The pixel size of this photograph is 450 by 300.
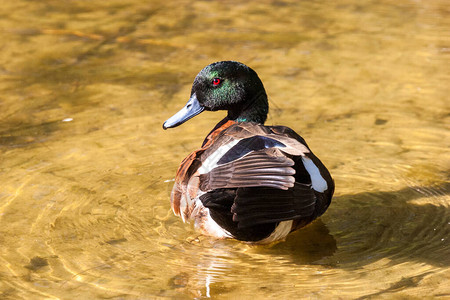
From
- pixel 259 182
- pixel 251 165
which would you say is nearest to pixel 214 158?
pixel 251 165

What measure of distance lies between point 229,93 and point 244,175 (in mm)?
1297

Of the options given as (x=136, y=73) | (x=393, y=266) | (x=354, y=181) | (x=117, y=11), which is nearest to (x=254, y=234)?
(x=393, y=266)

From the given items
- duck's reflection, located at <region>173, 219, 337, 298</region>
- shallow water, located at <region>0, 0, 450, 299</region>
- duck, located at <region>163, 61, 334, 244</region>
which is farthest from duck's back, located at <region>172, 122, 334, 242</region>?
shallow water, located at <region>0, 0, 450, 299</region>

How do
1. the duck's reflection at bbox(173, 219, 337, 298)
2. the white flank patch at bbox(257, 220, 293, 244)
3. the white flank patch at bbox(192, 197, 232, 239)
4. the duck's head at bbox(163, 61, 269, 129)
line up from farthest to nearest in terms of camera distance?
the duck's head at bbox(163, 61, 269, 129), the white flank patch at bbox(192, 197, 232, 239), the white flank patch at bbox(257, 220, 293, 244), the duck's reflection at bbox(173, 219, 337, 298)

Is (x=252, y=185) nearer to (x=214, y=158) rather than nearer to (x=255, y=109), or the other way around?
(x=214, y=158)

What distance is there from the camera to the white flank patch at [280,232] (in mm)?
4062

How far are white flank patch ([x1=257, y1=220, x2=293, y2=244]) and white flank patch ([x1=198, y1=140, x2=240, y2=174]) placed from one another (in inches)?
21.3

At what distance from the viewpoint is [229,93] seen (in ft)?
15.5

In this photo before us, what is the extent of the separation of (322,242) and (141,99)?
2.69m

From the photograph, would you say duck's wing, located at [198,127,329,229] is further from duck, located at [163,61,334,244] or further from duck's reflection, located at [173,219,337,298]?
duck's reflection, located at [173,219,337,298]

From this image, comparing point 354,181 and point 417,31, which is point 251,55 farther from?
point 354,181

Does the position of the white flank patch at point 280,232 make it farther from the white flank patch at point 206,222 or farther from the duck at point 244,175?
the white flank patch at point 206,222

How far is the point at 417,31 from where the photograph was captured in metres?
8.17

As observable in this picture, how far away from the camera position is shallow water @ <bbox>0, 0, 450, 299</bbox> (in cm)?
389
